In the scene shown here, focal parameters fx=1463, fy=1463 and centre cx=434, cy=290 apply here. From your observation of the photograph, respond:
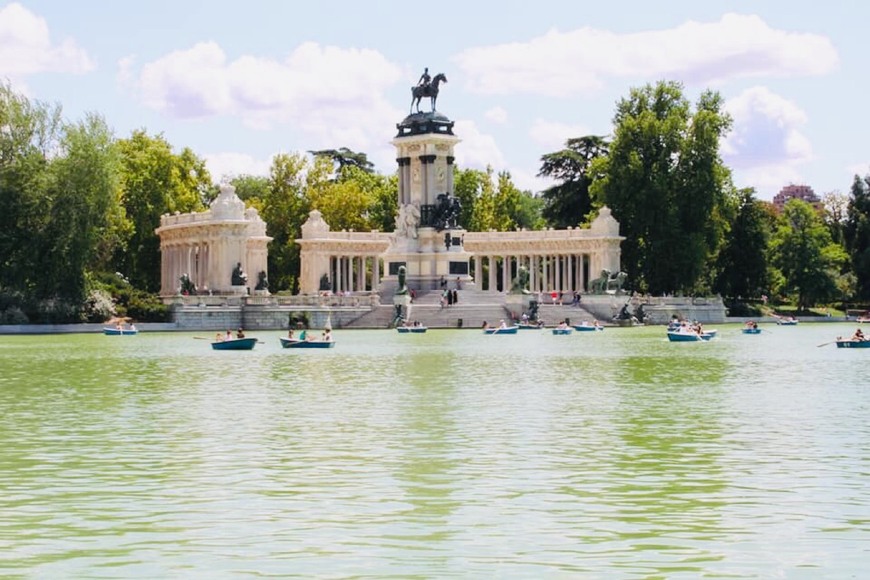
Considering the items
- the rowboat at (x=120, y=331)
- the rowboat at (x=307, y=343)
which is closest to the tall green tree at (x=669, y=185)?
the rowboat at (x=120, y=331)

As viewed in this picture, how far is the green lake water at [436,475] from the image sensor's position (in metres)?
14.4

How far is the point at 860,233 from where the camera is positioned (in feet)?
411

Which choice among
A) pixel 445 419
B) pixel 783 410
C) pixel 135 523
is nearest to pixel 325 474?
pixel 135 523

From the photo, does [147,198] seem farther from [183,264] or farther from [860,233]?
[860,233]

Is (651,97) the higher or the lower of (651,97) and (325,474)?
the higher

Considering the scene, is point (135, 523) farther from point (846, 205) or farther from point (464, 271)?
point (846, 205)

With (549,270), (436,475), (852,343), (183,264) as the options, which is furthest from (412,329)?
(436,475)

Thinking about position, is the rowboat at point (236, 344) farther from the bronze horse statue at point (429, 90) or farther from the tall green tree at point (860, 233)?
the tall green tree at point (860, 233)

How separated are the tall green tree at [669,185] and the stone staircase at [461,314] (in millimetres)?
13215

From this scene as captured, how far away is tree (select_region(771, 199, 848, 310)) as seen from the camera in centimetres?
11606

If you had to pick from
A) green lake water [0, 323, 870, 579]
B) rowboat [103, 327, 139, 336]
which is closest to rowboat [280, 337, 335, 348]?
green lake water [0, 323, 870, 579]

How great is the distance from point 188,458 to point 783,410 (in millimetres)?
Answer: 12993

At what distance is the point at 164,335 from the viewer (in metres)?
77.4

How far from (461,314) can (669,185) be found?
22.6 metres
